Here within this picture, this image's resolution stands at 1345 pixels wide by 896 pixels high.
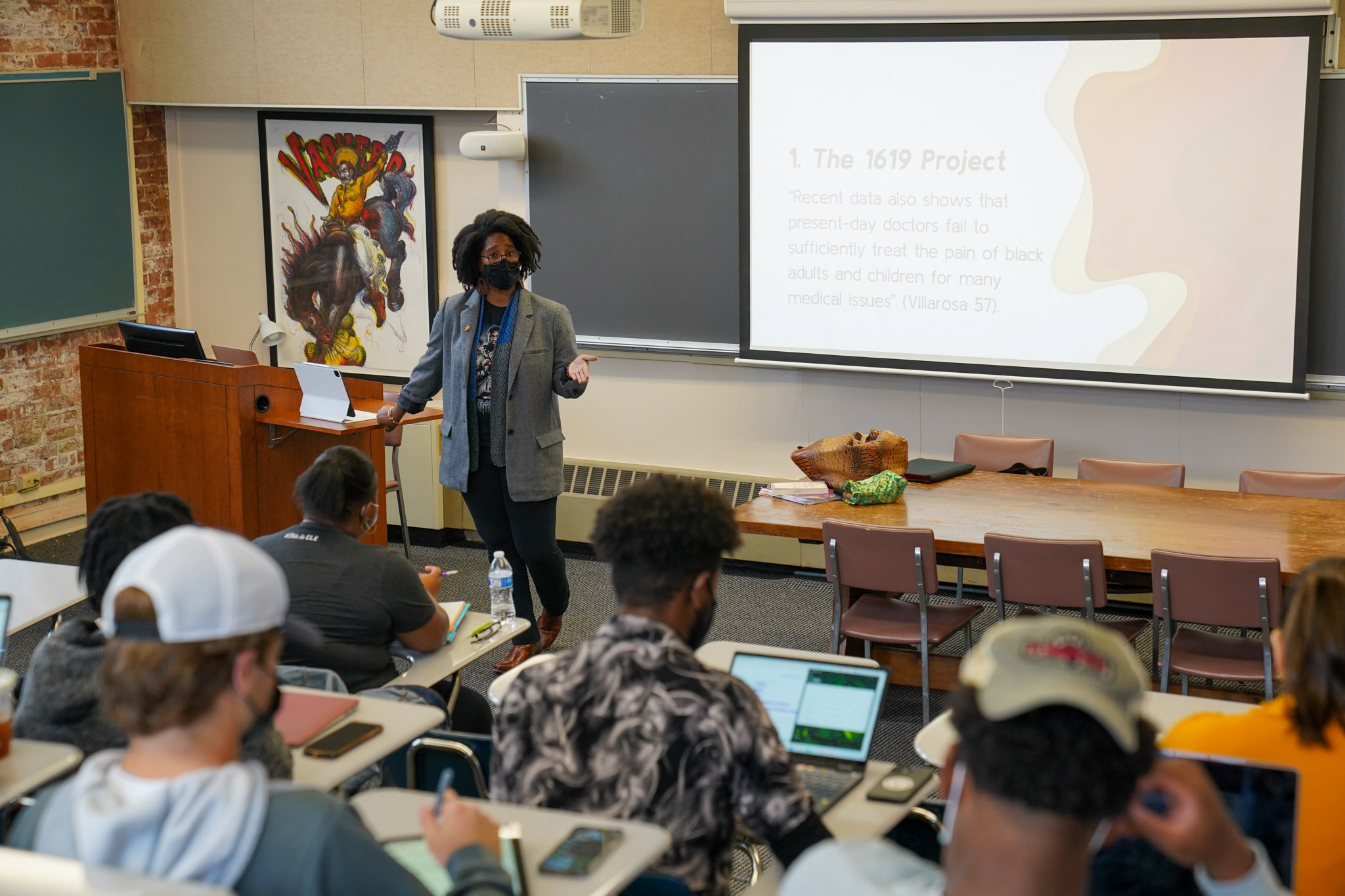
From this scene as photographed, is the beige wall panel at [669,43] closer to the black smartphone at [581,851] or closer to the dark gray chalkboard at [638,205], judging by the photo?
the dark gray chalkboard at [638,205]

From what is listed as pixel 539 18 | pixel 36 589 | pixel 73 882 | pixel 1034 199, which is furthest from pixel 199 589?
pixel 1034 199

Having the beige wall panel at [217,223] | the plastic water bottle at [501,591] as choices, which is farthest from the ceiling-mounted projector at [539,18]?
the plastic water bottle at [501,591]

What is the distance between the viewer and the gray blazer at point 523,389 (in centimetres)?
511

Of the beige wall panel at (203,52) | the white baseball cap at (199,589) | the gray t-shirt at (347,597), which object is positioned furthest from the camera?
the beige wall panel at (203,52)

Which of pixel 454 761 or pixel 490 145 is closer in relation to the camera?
pixel 454 761

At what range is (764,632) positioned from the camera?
5.89m

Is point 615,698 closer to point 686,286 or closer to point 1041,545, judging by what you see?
point 1041,545

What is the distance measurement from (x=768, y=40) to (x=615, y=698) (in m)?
4.88

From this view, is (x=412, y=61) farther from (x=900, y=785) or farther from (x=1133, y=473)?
(x=900, y=785)

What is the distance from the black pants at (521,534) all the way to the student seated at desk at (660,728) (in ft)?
9.75

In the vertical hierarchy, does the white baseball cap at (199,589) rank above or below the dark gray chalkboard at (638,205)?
below

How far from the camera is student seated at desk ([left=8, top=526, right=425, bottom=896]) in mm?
1615

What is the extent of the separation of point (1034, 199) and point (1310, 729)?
4308 mm

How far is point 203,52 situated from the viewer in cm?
772
